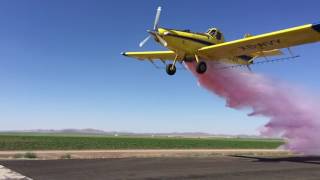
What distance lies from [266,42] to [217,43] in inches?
233

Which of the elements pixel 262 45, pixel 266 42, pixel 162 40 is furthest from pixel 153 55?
pixel 266 42

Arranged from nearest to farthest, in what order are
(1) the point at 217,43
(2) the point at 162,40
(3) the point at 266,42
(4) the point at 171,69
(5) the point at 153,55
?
(3) the point at 266,42
(2) the point at 162,40
(4) the point at 171,69
(1) the point at 217,43
(5) the point at 153,55

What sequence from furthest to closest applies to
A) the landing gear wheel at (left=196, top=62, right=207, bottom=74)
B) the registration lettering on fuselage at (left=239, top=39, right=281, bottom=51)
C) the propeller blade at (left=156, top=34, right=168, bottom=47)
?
1. the landing gear wheel at (left=196, top=62, right=207, bottom=74)
2. the propeller blade at (left=156, top=34, right=168, bottom=47)
3. the registration lettering on fuselage at (left=239, top=39, right=281, bottom=51)

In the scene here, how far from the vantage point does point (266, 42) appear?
32750 mm

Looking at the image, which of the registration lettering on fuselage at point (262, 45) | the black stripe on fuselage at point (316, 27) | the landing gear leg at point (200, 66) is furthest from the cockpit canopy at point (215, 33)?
the black stripe on fuselage at point (316, 27)

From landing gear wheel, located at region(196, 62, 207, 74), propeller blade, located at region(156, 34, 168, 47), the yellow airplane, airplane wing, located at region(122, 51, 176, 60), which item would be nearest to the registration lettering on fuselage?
the yellow airplane

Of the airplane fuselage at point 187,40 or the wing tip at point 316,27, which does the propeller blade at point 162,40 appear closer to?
the airplane fuselage at point 187,40

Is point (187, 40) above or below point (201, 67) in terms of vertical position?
above

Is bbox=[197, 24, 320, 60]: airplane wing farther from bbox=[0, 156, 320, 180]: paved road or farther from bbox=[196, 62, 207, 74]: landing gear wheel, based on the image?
bbox=[0, 156, 320, 180]: paved road

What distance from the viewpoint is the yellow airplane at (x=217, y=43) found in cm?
3074

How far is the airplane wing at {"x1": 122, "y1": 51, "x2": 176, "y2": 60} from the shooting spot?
40.6 m

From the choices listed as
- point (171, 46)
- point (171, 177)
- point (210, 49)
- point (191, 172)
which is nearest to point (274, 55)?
point (210, 49)

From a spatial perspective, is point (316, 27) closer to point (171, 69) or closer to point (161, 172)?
point (171, 69)

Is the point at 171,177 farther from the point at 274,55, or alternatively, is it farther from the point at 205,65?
the point at 274,55
